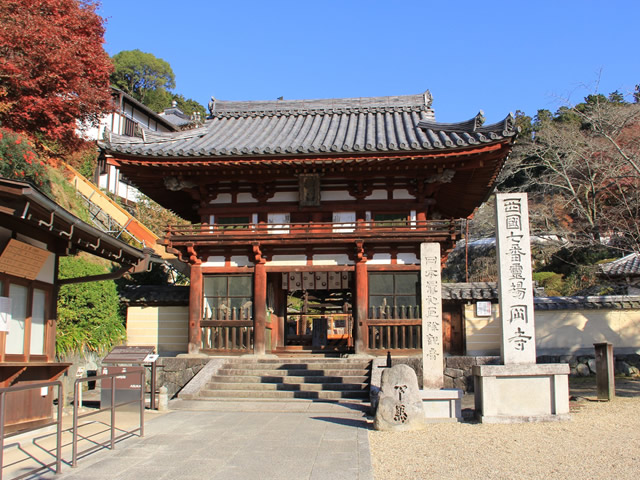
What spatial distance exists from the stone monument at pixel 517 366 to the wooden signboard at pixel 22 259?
296 inches

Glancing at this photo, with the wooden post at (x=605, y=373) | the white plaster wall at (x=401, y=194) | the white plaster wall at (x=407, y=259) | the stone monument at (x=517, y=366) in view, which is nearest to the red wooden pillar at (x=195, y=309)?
the white plaster wall at (x=407, y=259)

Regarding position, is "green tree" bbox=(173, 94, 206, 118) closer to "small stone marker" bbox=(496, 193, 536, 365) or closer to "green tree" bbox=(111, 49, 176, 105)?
"green tree" bbox=(111, 49, 176, 105)

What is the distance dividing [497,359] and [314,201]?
6746 millimetres

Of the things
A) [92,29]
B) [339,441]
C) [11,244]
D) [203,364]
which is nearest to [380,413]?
[339,441]

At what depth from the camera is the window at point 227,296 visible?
16.2 m

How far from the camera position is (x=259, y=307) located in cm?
1562

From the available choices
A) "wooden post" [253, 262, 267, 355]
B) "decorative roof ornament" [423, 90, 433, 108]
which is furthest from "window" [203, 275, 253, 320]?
"decorative roof ornament" [423, 90, 433, 108]

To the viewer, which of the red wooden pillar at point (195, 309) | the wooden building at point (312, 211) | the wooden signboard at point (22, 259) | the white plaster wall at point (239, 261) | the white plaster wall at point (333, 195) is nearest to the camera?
the wooden signboard at point (22, 259)

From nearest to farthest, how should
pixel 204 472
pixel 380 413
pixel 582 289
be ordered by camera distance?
pixel 204 472, pixel 380 413, pixel 582 289

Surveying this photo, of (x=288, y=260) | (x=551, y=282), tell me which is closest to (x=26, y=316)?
(x=288, y=260)

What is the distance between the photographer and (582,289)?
25391 millimetres

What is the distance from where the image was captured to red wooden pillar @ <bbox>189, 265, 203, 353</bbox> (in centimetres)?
1566

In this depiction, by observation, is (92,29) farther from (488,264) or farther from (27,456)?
(488,264)

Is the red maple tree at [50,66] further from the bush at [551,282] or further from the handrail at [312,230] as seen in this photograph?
the bush at [551,282]
